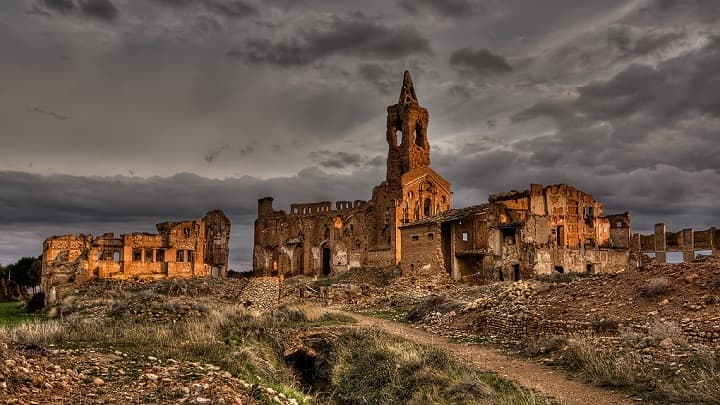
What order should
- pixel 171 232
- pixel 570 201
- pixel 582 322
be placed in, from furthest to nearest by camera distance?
pixel 171 232
pixel 570 201
pixel 582 322

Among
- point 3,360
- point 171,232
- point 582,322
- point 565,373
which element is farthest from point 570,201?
point 3,360

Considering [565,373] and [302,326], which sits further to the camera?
[302,326]

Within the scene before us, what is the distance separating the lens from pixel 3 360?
9.07 meters

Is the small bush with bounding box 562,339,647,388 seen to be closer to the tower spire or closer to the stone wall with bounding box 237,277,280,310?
the stone wall with bounding box 237,277,280,310

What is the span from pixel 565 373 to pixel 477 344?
4661mm

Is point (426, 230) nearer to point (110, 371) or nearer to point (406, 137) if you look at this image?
point (406, 137)

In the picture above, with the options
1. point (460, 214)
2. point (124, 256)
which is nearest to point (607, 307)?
point (460, 214)

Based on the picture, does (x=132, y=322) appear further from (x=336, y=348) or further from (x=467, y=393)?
(x=467, y=393)

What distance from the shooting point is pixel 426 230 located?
39.1 m

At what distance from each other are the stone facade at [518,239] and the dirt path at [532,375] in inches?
680

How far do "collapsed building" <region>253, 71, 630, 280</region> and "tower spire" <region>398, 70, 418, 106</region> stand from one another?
0.36 ft

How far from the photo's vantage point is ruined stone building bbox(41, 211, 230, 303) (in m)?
41.9

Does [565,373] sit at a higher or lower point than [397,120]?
lower

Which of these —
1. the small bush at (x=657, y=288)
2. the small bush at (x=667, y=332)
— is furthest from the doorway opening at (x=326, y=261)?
the small bush at (x=667, y=332)
